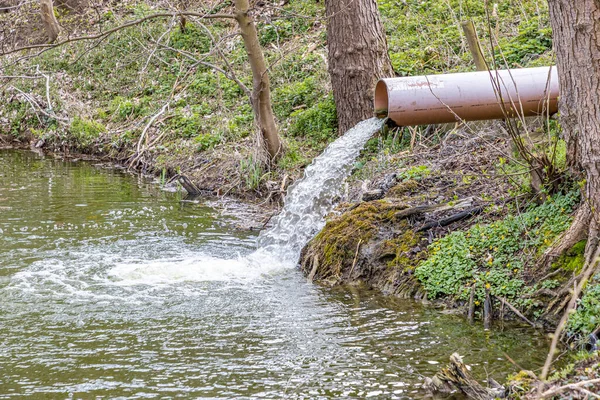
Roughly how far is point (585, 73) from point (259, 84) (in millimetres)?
6116

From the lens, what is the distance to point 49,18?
17938 mm

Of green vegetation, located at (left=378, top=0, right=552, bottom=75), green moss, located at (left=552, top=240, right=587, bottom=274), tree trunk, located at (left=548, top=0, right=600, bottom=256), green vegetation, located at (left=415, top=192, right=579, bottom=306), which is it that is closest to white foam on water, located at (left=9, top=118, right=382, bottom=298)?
green vegetation, located at (left=415, top=192, right=579, bottom=306)

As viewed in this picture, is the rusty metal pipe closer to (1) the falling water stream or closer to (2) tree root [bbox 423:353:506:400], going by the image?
(1) the falling water stream

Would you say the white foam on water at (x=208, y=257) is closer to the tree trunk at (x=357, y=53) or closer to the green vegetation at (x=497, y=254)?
the tree trunk at (x=357, y=53)

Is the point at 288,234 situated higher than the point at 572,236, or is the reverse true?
the point at 572,236

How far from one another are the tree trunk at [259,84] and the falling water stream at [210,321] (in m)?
1.69

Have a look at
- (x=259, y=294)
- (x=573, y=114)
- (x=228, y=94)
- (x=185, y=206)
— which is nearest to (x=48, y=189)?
(x=185, y=206)

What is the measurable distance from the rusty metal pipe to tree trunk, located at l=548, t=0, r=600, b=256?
2.29 m

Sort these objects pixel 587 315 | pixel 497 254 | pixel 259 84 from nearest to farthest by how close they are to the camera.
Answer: pixel 587 315, pixel 497 254, pixel 259 84

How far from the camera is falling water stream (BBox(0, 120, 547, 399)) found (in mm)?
4910

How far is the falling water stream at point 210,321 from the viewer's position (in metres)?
4.91

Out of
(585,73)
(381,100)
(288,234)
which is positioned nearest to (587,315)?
(585,73)

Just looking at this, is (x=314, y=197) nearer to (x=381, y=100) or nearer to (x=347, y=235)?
(x=381, y=100)

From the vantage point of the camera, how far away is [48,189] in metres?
12.3
